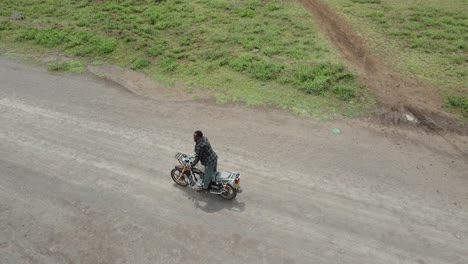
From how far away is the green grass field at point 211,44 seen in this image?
1318 centimetres

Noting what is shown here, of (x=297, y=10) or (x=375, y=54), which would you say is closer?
(x=375, y=54)

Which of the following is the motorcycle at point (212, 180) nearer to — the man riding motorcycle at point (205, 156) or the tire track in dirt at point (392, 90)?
the man riding motorcycle at point (205, 156)

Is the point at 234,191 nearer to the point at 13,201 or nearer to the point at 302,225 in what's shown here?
the point at 302,225

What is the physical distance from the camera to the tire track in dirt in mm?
11758

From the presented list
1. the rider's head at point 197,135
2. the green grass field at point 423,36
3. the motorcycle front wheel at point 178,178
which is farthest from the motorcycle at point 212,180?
the green grass field at point 423,36

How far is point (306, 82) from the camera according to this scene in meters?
13.5

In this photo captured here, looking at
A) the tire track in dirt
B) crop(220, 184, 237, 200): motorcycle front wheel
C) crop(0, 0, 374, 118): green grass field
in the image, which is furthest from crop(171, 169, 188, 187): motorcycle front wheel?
the tire track in dirt

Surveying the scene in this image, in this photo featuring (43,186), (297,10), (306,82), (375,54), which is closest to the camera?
(43,186)

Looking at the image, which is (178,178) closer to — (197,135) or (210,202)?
(210,202)

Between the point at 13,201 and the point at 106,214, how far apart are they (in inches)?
111

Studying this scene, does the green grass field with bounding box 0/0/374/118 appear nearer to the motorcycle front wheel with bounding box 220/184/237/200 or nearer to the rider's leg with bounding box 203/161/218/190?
the rider's leg with bounding box 203/161/218/190

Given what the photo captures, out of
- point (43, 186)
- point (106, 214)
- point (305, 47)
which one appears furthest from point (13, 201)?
point (305, 47)

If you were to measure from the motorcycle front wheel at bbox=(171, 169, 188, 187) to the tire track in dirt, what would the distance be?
748 cm

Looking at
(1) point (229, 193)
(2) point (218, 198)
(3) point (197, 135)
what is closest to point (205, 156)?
(3) point (197, 135)
